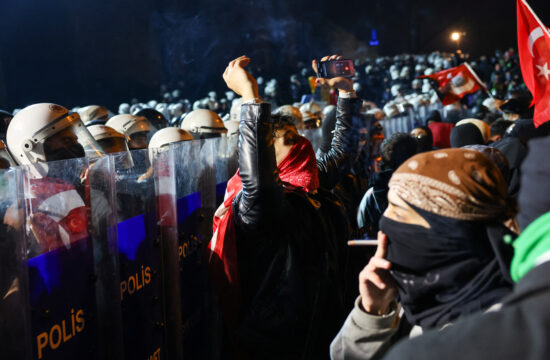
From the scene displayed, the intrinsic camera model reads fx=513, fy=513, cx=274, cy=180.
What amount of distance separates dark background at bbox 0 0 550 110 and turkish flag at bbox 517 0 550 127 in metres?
23.3

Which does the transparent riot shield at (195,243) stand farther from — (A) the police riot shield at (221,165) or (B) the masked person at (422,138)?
(B) the masked person at (422,138)

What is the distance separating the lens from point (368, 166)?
693cm

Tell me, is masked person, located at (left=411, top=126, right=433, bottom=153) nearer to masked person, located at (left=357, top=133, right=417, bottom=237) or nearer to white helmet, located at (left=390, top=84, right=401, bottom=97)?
masked person, located at (left=357, top=133, right=417, bottom=237)

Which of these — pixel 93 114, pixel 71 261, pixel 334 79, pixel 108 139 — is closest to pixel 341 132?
pixel 334 79

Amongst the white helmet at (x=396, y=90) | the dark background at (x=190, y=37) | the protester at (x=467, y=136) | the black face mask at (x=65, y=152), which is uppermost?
the dark background at (x=190, y=37)

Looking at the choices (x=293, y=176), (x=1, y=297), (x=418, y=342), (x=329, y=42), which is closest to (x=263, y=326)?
(x=293, y=176)

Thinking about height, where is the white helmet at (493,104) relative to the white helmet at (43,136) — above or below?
above

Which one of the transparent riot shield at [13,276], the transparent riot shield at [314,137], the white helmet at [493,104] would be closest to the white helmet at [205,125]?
the transparent riot shield at [314,137]

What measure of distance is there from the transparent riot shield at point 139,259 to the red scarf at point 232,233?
1.55 feet

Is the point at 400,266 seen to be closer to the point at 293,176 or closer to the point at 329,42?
the point at 293,176

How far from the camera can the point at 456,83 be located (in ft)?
32.7

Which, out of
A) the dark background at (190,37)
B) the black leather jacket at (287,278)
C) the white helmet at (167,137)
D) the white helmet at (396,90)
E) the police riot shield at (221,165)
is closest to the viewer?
the black leather jacket at (287,278)

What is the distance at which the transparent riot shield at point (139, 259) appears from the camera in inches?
115

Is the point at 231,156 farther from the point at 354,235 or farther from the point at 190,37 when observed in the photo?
the point at 190,37
